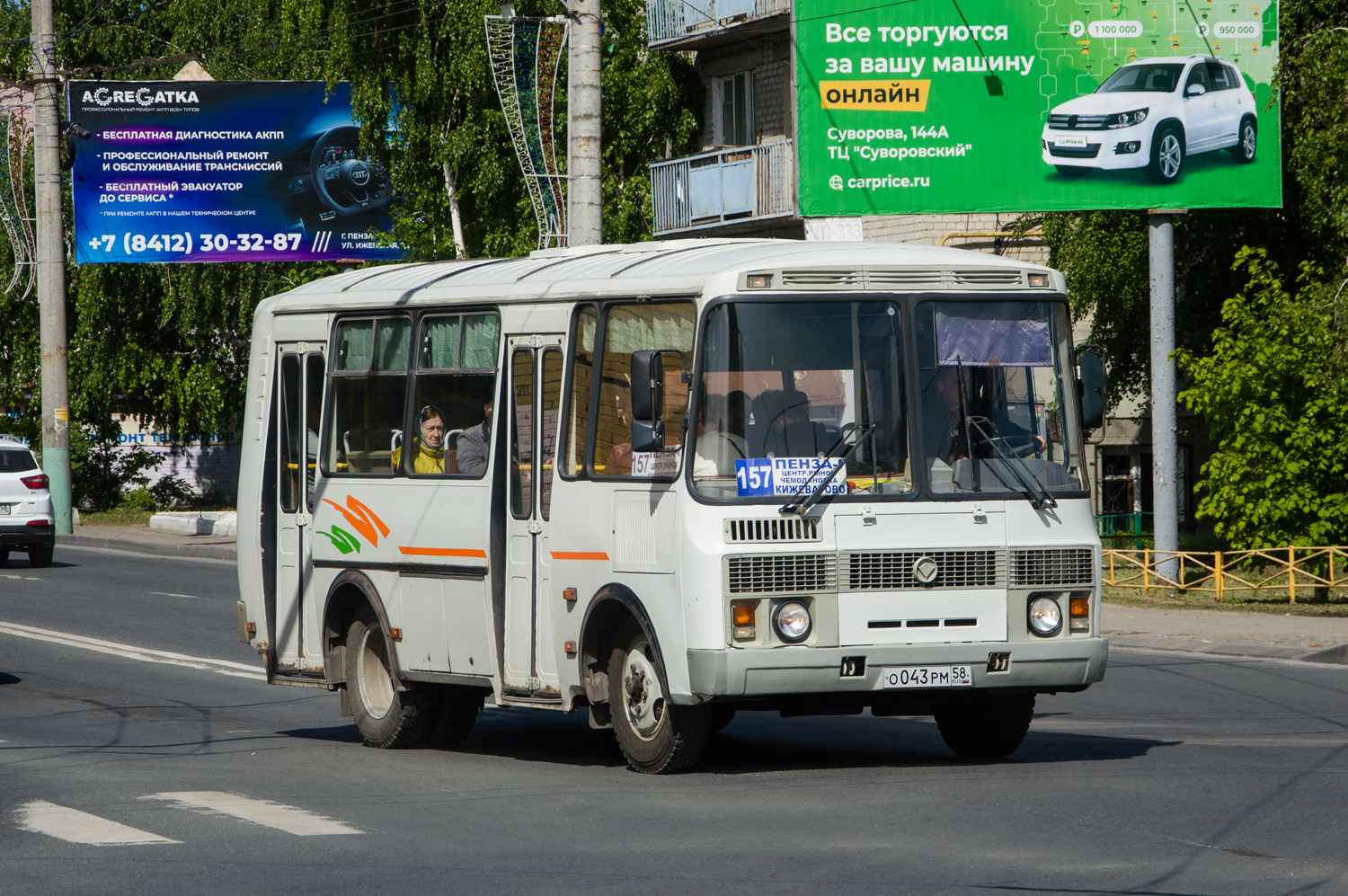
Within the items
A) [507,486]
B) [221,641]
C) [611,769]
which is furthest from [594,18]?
[611,769]

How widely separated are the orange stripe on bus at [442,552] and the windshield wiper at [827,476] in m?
2.14

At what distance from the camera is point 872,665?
9.41 meters

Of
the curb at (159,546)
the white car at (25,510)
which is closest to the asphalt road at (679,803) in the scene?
the white car at (25,510)

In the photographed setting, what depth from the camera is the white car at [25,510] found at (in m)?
27.3

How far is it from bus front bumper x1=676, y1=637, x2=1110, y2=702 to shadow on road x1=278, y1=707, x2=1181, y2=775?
2.55ft

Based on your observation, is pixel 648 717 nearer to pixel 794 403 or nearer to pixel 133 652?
pixel 794 403

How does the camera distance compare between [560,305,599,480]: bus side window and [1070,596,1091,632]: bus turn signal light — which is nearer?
[1070,596,1091,632]: bus turn signal light

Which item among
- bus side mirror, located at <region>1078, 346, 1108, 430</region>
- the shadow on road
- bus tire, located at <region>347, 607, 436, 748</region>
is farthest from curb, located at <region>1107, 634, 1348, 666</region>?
bus tire, located at <region>347, 607, 436, 748</region>

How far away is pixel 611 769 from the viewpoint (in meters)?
10.2

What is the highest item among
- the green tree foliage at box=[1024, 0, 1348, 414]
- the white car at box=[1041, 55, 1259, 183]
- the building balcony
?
A: the building balcony

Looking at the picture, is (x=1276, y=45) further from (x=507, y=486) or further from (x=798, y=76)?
(x=507, y=486)

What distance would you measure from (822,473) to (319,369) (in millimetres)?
4099

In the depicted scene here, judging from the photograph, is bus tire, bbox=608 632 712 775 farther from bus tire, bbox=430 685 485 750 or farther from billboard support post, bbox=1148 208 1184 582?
billboard support post, bbox=1148 208 1184 582

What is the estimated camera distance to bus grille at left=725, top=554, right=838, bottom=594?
9.23 metres
